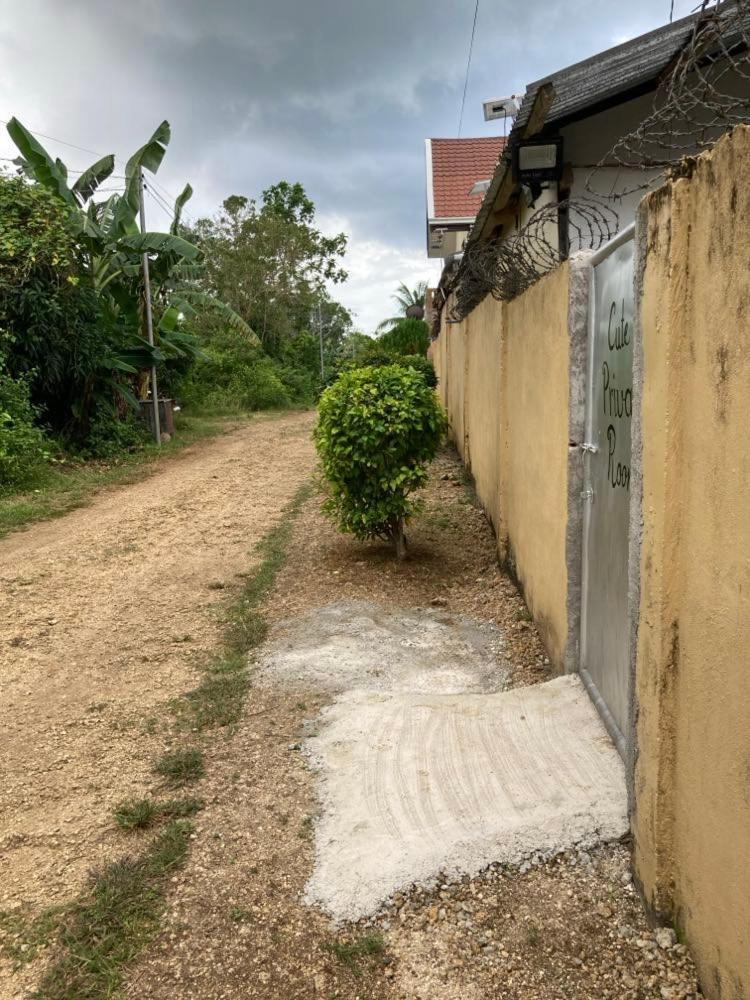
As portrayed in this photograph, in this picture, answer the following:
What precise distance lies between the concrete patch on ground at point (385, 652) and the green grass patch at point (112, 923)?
60.2 inches

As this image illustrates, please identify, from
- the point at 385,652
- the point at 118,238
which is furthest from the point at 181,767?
the point at 118,238

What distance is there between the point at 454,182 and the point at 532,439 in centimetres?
1403

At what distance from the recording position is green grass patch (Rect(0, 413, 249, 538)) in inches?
389

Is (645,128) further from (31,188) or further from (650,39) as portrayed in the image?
(31,188)

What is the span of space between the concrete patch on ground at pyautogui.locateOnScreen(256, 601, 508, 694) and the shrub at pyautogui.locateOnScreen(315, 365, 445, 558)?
103 cm

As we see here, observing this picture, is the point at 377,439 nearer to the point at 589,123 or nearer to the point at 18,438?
the point at 589,123

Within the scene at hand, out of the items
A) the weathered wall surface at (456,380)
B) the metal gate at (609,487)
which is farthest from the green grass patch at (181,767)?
the weathered wall surface at (456,380)

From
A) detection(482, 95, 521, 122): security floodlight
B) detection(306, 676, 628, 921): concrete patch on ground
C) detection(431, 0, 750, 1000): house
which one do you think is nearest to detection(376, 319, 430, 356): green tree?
detection(482, 95, 521, 122): security floodlight

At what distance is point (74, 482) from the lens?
1225 centimetres

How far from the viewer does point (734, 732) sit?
5.97 ft

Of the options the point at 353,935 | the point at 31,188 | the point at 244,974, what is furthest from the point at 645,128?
the point at 31,188

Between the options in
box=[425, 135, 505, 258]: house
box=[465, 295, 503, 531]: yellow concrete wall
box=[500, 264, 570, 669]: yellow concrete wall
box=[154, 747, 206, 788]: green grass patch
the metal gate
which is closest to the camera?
the metal gate

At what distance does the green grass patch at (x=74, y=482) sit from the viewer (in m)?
9.88

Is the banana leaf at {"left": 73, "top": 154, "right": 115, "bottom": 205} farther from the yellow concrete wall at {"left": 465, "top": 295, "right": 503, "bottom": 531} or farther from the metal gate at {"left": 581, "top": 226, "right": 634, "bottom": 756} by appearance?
the metal gate at {"left": 581, "top": 226, "right": 634, "bottom": 756}
